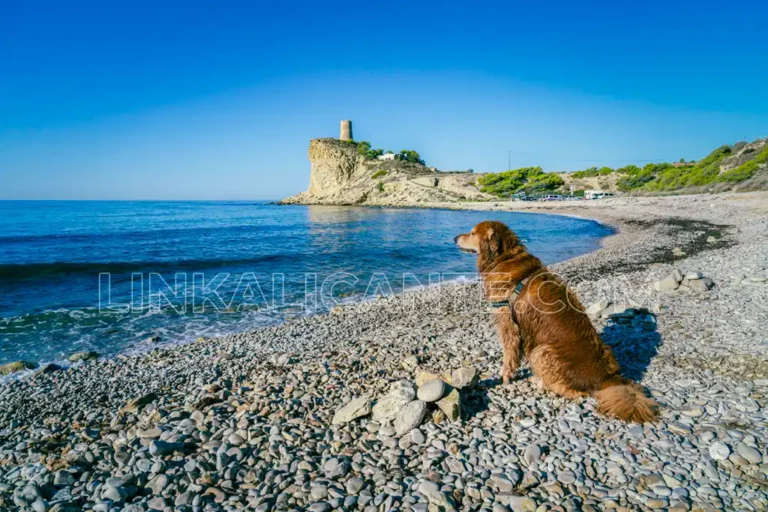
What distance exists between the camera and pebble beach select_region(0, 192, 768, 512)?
3299mm

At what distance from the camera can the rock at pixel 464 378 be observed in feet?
15.7

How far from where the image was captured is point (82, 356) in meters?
8.14

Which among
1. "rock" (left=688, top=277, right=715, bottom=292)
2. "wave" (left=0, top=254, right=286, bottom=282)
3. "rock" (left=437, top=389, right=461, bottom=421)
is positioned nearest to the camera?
"rock" (left=437, top=389, right=461, bottom=421)

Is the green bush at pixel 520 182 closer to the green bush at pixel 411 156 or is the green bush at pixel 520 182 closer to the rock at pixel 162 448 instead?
the green bush at pixel 411 156

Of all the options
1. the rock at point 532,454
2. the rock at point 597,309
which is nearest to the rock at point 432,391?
the rock at point 532,454

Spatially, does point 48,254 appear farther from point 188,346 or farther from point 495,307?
point 495,307

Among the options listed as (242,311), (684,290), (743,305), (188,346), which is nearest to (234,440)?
(188,346)

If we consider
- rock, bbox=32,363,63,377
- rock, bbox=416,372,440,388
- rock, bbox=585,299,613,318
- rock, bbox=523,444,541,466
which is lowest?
rock, bbox=32,363,63,377

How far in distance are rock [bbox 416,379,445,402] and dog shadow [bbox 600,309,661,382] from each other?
9.19ft

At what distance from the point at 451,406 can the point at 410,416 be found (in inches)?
19.1

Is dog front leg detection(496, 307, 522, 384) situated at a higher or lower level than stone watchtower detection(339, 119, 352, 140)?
lower

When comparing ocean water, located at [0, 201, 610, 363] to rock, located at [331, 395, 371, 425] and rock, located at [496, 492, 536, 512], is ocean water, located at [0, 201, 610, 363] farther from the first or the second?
rock, located at [496, 492, 536, 512]

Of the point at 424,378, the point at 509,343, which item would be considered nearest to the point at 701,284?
the point at 509,343

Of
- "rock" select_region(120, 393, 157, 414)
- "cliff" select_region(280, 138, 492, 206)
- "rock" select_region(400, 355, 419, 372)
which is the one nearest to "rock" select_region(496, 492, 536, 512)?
"rock" select_region(400, 355, 419, 372)
